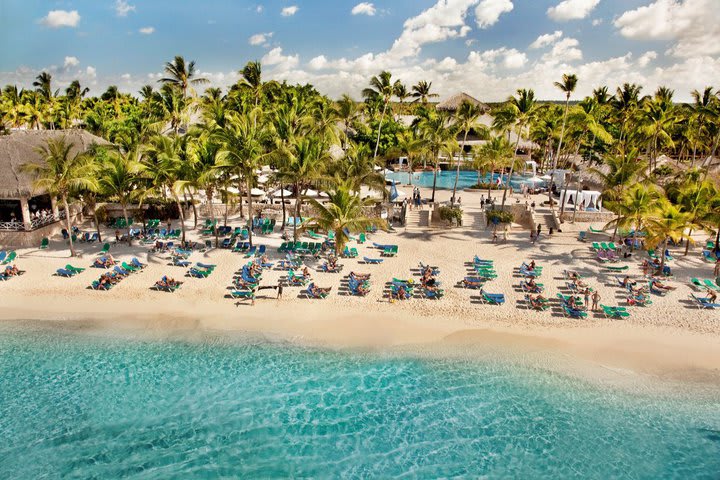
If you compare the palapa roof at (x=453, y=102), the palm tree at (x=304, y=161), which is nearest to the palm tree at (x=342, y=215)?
the palm tree at (x=304, y=161)

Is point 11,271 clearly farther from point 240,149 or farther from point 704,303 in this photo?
point 704,303

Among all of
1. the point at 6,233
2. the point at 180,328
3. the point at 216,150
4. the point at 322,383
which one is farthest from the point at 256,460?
the point at 6,233

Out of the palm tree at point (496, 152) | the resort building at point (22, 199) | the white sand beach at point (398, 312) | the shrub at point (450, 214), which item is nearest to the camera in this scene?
the white sand beach at point (398, 312)

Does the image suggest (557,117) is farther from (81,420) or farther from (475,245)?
(81,420)

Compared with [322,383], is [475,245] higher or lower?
higher

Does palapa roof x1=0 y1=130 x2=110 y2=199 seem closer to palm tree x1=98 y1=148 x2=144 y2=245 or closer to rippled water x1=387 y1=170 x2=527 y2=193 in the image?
palm tree x1=98 y1=148 x2=144 y2=245

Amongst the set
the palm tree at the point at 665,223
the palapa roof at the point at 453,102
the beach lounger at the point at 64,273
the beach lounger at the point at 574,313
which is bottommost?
the beach lounger at the point at 574,313

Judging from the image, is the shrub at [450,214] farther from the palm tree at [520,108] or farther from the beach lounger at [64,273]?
the beach lounger at [64,273]
